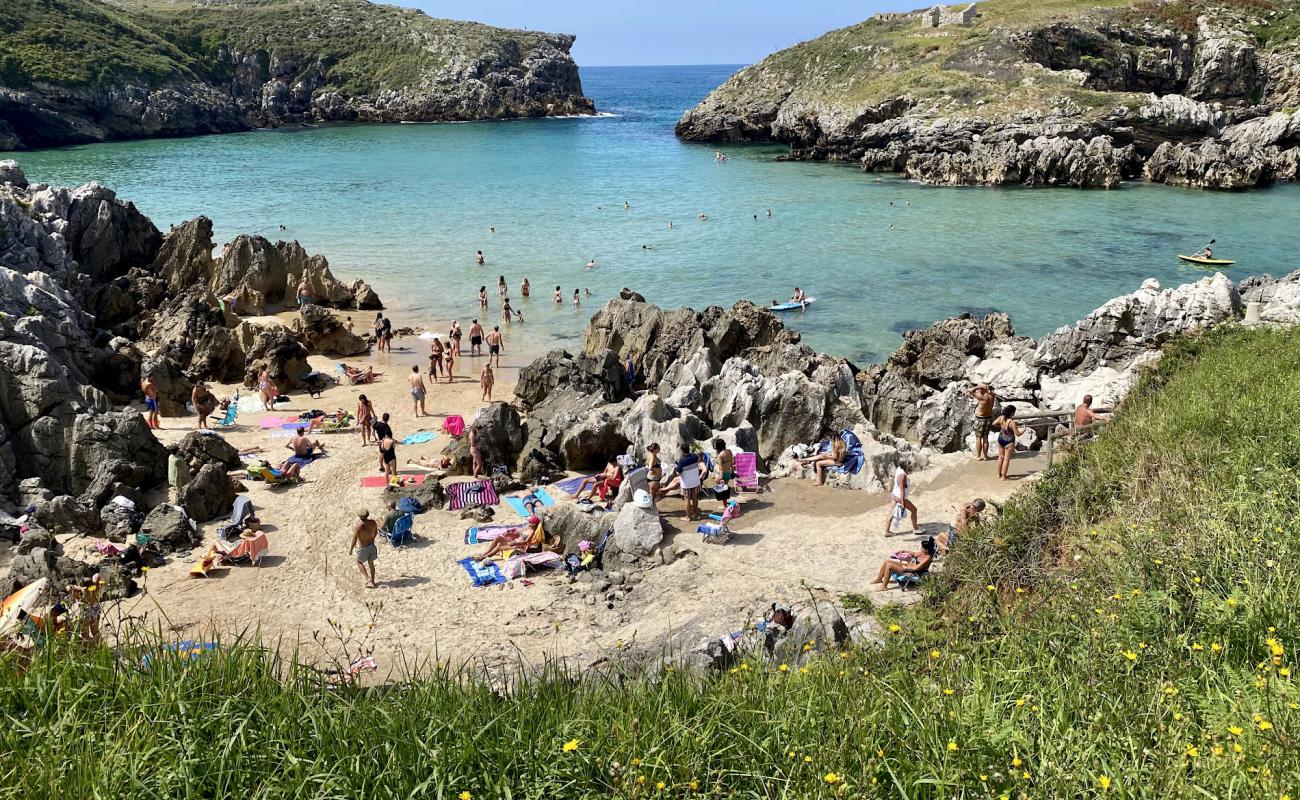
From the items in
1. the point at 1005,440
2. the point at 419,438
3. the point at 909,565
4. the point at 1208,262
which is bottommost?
the point at 419,438

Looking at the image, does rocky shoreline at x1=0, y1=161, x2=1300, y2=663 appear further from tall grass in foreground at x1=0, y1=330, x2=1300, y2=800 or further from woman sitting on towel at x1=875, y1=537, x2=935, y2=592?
tall grass in foreground at x1=0, y1=330, x2=1300, y2=800

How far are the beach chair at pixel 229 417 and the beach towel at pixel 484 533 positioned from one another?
30.2ft

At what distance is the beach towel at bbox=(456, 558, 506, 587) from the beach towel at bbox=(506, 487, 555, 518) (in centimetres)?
207

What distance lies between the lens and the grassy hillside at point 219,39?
98750mm

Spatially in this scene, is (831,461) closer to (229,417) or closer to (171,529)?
(171,529)

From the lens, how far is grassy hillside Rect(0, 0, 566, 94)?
98750 mm

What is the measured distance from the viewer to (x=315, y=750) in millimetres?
5297

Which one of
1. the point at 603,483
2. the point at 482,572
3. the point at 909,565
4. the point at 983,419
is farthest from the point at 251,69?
the point at 909,565

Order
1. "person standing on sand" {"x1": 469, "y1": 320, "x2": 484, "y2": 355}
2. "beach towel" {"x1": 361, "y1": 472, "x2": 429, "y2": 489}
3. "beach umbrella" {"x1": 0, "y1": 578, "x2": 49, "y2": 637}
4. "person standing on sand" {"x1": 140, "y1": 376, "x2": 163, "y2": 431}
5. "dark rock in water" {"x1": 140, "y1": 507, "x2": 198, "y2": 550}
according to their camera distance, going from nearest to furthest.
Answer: "beach umbrella" {"x1": 0, "y1": 578, "x2": 49, "y2": 637} < "dark rock in water" {"x1": 140, "y1": 507, "x2": 198, "y2": 550} < "beach towel" {"x1": 361, "y1": 472, "x2": 429, "y2": 489} < "person standing on sand" {"x1": 140, "y1": 376, "x2": 163, "y2": 431} < "person standing on sand" {"x1": 469, "y1": 320, "x2": 484, "y2": 355}

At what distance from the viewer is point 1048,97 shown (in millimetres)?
68062

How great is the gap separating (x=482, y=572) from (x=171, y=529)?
18.3 feet

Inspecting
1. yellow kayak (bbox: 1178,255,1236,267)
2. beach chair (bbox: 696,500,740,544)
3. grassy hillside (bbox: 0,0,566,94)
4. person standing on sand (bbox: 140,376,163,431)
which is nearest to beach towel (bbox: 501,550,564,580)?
beach chair (bbox: 696,500,740,544)

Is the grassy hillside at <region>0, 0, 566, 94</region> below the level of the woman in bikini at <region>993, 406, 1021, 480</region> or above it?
above

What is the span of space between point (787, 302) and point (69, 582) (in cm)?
2564
